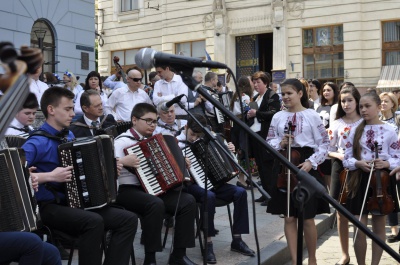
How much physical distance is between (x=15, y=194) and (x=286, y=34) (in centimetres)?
2012

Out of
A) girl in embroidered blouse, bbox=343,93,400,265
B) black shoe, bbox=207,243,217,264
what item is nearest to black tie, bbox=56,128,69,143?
black shoe, bbox=207,243,217,264

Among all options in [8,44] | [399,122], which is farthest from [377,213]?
[8,44]

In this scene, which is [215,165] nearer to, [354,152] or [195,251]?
[195,251]

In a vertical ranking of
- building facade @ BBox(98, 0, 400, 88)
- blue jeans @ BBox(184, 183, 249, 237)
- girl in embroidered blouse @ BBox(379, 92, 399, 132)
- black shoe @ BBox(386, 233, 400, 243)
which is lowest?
black shoe @ BBox(386, 233, 400, 243)

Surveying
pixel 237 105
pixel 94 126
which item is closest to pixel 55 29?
pixel 237 105

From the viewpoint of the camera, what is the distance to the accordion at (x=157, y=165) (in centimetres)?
504

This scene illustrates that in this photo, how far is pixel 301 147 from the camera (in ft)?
16.9

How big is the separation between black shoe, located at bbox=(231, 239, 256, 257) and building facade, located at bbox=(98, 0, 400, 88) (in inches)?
584

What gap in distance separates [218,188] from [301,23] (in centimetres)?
1776

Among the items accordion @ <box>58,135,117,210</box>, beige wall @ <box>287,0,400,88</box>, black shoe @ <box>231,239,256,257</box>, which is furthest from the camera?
beige wall @ <box>287,0,400,88</box>

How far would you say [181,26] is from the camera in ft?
84.2

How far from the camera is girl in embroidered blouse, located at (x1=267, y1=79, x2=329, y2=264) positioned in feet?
16.7

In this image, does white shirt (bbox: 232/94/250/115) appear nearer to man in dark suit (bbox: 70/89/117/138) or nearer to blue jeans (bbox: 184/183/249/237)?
blue jeans (bbox: 184/183/249/237)

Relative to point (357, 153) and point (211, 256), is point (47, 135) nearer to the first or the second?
point (211, 256)
